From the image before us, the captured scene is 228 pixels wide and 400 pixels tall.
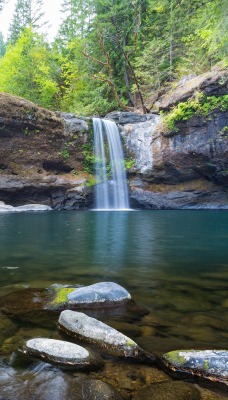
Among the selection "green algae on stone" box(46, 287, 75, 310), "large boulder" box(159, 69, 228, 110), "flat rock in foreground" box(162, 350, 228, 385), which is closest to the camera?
"flat rock in foreground" box(162, 350, 228, 385)

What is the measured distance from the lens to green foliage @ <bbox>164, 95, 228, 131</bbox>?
66.7 feet

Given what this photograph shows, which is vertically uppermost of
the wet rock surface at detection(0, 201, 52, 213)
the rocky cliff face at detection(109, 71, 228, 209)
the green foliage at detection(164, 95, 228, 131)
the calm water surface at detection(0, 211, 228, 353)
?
the green foliage at detection(164, 95, 228, 131)

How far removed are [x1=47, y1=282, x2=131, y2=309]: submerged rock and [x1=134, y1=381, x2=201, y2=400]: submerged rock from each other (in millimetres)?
1654

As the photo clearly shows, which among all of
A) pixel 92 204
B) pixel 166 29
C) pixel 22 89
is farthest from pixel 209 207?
pixel 22 89

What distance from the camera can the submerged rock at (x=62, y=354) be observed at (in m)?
2.42

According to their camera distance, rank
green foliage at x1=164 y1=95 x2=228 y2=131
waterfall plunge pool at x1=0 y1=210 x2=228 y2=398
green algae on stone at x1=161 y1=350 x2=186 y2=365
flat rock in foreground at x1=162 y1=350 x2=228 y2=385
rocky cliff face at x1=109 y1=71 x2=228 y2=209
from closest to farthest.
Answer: flat rock in foreground at x1=162 y1=350 x2=228 y2=385 < green algae on stone at x1=161 y1=350 x2=186 y2=365 < waterfall plunge pool at x1=0 y1=210 x2=228 y2=398 < green foliage at x1=164 y1=95 x2=228 y2=131 < rocky cliff face at x1=109 y1=71 x2=228 y2=209

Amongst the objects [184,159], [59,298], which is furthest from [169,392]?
[184,159]

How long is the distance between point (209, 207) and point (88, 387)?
21.1 meters

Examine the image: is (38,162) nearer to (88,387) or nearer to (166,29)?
(166,29)

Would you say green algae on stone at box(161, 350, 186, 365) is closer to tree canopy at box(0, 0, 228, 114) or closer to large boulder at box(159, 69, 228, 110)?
large boulder at box(159, 69, 228, 110)

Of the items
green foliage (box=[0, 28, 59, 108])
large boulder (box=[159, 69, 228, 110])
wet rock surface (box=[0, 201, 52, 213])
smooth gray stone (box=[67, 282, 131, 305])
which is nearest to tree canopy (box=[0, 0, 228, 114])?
green foliage (box=[0, 28, 59, 108])

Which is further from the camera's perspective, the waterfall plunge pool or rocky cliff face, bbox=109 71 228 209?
rocky cliff face, bbox=109 71 228 209

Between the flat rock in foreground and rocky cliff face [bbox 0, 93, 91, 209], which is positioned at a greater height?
rocky cliff face [bbox 0, 93, 91, 209]

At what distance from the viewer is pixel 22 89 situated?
2962 centimetres
